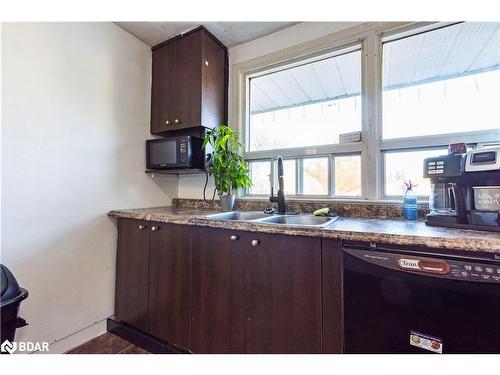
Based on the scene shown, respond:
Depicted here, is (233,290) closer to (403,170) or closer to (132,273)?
(132,273)

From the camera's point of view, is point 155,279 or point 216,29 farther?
point 216,29

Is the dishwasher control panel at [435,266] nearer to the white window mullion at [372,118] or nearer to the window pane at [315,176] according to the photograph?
the white window mullion at [372,118]

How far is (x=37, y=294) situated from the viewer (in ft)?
4.63

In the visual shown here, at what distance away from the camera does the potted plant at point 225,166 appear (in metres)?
1.84

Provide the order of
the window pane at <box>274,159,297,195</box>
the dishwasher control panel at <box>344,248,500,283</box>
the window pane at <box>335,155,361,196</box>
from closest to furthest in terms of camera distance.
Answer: the dishwasher control panel at <box>344,248,500,283</box>
the window pane at <box>335,155,361,196</box>
the window pane at <box>274,159,297,195</box>

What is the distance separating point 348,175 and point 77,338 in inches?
88.1

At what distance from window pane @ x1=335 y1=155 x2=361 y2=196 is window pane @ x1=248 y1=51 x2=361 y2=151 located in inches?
6.9

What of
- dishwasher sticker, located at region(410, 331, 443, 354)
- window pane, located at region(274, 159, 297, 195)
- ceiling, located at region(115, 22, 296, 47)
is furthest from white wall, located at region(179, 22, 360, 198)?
dishwasher sticker, located at region(410, 331, 443, 354)

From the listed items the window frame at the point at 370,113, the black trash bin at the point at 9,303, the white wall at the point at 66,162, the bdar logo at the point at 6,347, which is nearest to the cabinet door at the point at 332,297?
the window frame at the point at 370,113

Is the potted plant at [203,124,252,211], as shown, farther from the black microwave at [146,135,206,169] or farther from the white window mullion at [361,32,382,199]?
the white window mullion at [361,32,382,199]

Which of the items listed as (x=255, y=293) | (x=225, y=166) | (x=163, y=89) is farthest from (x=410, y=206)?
(x=163, y=89)

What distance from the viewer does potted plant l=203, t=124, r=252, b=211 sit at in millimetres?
1845

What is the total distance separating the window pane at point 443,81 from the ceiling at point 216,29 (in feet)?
3.01

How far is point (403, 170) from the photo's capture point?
60.4 inches
